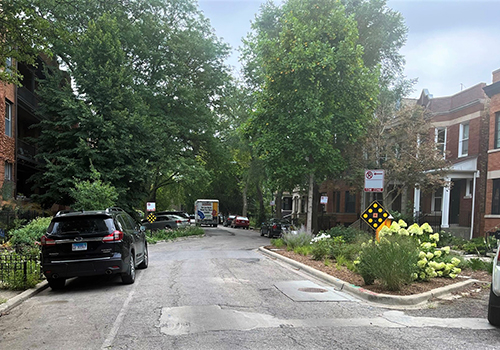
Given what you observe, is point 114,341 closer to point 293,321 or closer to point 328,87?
point 293,321

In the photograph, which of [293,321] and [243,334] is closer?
[243,334]

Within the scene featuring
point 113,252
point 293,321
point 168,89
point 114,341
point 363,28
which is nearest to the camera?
point 114,341

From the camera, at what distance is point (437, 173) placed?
21.8 metres

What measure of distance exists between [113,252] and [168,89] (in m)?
23.8

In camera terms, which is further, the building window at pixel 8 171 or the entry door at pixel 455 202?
the entry door at pixel 455 202

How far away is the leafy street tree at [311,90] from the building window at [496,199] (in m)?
7.39

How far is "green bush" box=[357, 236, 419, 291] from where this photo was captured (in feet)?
27.3

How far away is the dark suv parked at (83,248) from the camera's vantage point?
8.98 metres

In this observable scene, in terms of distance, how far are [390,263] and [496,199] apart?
15.3m

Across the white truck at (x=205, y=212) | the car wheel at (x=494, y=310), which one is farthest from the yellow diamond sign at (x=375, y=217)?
the white truck at (x=205, y=212)

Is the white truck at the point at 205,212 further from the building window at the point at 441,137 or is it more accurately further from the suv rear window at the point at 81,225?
the suv rear window at the point at 81,225

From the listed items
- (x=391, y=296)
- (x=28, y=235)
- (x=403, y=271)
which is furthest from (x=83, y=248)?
(x=28, y=235)

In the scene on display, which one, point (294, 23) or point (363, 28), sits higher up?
point (363, 28)

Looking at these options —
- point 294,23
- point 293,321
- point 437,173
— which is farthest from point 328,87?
point 293,321
